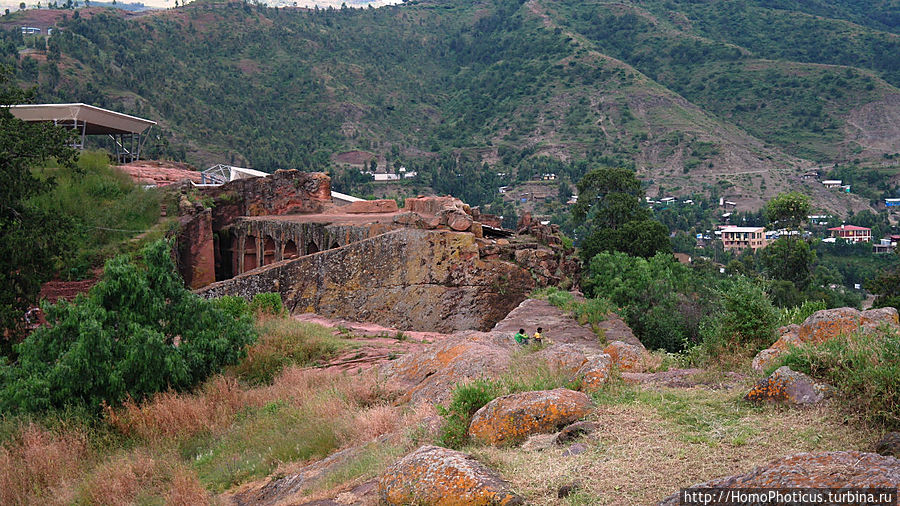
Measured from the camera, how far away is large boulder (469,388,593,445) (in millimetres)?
5359

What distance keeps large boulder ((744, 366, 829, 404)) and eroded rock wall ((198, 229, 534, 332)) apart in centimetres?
Answer: 898

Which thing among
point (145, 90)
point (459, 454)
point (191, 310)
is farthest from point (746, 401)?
point (145, 90)

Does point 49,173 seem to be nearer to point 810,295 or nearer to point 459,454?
point 459,454

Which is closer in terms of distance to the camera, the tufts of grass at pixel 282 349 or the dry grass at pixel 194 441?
the dry grass at pixel 194 441

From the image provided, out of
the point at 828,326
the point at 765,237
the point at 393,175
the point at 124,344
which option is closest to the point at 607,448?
the point at 828,326

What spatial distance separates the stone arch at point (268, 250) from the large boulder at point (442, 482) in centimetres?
1738

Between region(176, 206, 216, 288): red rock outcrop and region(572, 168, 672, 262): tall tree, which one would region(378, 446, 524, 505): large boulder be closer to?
region(176, 206, 216, 288): red rock outcrop

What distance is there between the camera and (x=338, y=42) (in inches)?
4166

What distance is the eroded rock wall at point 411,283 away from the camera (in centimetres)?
1452

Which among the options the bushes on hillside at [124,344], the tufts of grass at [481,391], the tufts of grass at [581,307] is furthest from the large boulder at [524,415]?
the tufts of grass at [581,307]

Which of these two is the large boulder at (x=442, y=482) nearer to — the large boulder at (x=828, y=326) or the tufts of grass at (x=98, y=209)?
the large boulder at (x=828, y=326)

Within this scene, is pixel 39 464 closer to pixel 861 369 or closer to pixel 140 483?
pixel 140 483

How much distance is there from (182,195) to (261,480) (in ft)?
60.1

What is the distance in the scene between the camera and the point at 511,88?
101375mm
